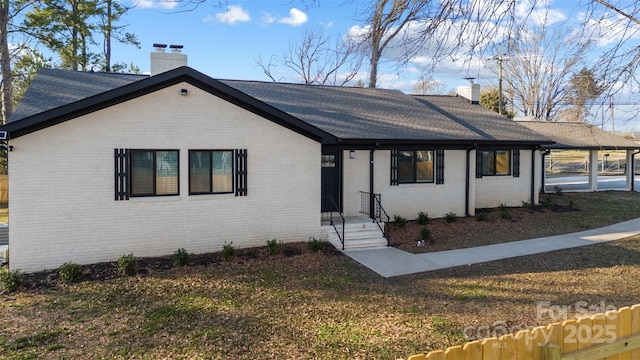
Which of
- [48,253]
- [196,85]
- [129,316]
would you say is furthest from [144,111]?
[129,316]

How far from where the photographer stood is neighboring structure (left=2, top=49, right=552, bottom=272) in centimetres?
892

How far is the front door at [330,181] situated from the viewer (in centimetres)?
1342

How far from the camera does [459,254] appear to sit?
10.7m

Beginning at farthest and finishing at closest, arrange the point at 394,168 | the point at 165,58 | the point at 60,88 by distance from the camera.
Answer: the point at 394,168 → the point at 165,58 → the point at 60,88

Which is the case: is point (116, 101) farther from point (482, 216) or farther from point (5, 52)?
point (5, 52)

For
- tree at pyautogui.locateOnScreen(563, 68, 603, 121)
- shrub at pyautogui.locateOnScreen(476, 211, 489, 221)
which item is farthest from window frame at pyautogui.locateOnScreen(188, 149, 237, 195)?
shrub at pyautogui.locateOnScreen(476, 211, 489, 221)

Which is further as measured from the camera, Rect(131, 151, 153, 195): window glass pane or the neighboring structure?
Rect(131, 151, 153, 195): window glass pane

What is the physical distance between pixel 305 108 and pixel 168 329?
10.5 metres

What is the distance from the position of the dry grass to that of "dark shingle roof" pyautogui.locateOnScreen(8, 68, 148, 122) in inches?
166

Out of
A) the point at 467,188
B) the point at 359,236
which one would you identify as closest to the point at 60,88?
the point at 359,236

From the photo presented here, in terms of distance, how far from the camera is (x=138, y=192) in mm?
9766

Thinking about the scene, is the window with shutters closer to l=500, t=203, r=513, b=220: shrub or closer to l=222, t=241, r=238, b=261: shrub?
l=500, t=203, r=513, b=220: shrub

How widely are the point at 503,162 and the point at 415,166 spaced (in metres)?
4.97

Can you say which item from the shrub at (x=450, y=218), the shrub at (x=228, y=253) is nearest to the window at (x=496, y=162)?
the shrub at (x=450, y=218)
